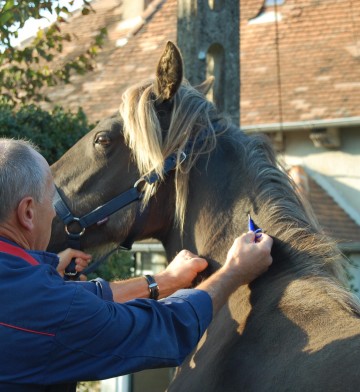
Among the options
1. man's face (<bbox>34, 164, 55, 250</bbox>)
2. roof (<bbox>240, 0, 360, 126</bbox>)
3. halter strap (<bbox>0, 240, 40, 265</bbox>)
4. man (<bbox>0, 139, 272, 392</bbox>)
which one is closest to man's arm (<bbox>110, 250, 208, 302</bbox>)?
man (<bbox>0, 139, 272, 392</bbox>)

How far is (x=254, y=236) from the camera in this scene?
9.71 feet

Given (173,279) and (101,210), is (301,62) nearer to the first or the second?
(101,210)

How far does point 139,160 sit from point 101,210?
29 centimetres

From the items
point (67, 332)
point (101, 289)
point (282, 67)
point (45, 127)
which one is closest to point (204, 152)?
point (101, 289)

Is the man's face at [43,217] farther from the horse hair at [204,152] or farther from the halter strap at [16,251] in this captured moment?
the horse hair at [204,152]

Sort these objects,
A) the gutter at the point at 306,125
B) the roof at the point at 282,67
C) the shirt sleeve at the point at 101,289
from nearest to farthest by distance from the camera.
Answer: the shirt sleeve at the point at 101,289 < the gutter at the point at 306,125 < the roof at the point at 282,67

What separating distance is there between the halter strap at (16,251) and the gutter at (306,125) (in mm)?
9957

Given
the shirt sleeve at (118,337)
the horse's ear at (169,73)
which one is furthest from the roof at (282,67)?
the shirt sleeve at (118,337)

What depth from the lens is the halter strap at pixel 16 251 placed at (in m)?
2.36

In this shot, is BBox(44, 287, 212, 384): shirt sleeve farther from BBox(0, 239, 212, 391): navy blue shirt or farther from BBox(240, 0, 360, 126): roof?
BBox(240, 0, 360, 126): roof

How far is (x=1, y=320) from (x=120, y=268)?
4.71 meters

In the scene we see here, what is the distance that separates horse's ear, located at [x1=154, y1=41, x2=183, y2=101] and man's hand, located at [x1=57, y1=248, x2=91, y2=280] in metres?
0.82

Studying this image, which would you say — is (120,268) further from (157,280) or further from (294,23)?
(294,23)

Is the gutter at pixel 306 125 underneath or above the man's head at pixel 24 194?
underneath
